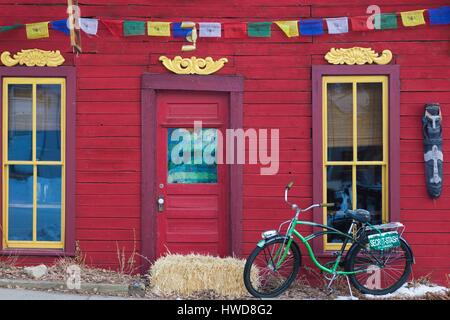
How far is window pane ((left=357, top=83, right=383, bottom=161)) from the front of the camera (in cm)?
842

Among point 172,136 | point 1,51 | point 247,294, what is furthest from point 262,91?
point 1,51

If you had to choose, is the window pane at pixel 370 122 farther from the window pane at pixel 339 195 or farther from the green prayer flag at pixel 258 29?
the green prayer flag at pixel 258 29

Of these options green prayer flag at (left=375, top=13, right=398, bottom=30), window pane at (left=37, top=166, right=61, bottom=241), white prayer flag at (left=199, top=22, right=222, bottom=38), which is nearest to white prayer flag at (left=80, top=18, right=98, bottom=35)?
white prayer flag at (left=199, top=22, right=222, bottom=38)

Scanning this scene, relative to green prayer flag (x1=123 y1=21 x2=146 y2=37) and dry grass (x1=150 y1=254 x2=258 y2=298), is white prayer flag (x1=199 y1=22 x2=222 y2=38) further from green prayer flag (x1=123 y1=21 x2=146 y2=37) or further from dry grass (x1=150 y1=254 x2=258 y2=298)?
dry grass (x1=150 y1=254 x2=258 y2=298)

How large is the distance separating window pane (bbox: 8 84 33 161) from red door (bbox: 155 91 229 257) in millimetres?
1596

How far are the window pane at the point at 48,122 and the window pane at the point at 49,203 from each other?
0.18 metres

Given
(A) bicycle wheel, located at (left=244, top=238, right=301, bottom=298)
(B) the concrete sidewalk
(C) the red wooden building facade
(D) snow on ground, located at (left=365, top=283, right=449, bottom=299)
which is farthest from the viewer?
(C) the red wooden building facade

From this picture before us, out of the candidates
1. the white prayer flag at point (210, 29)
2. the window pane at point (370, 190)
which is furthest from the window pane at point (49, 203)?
the window pane at point (370, 190)

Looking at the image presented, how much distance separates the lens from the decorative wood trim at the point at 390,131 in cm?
830

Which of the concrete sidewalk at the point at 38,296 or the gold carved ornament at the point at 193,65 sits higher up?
the gold carved ornament at the point at 193,65

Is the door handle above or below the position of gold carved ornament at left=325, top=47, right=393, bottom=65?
below

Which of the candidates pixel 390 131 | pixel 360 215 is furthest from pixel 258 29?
pixel 360 215

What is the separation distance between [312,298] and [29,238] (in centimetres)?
352

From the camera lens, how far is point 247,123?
27.6ft
